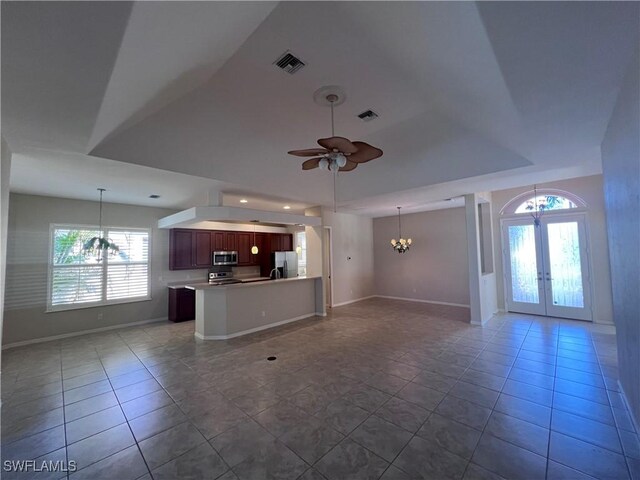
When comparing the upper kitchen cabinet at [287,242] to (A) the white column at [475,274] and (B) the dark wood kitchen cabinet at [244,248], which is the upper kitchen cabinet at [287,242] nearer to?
(B) the dark wood kitchen cabinet at [244,248]

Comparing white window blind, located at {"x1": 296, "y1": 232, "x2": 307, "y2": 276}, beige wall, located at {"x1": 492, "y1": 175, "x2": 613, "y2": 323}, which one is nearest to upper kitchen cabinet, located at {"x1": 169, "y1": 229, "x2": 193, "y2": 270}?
white window blind, located at {"x1": 296, "y1": 232, "x2": 307, "y2": 276}

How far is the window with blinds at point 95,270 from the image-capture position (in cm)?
504

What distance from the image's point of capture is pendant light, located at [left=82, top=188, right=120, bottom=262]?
205 inches

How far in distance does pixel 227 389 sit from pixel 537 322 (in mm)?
6321

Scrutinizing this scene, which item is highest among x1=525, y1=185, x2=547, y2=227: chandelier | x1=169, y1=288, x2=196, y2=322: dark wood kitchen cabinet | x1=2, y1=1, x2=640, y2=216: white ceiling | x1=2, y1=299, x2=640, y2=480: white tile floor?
x1=2, y1=1, x2=640, y2=216: white ceiling

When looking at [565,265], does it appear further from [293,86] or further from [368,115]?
[293,86]

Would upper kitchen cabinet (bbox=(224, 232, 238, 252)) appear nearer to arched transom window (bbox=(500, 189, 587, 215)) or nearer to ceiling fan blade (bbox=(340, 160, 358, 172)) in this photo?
ceiling fan blade (bbox=(340, 160, 358, 172))

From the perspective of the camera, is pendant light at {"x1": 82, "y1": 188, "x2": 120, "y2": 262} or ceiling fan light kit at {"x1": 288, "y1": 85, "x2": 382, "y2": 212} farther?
pendant light at {"x1": 82, "y1": 188, "x2": 120, "y2": 262}

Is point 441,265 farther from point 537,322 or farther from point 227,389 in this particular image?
point 227,389

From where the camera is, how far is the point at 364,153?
2479 mm

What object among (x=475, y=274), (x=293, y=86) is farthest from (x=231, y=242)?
(x=475, y=274)

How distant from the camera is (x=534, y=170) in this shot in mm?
→ 3723

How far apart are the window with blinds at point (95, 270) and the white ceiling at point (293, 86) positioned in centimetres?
136

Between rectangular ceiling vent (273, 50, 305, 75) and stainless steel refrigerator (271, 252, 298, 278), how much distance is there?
250 inches
